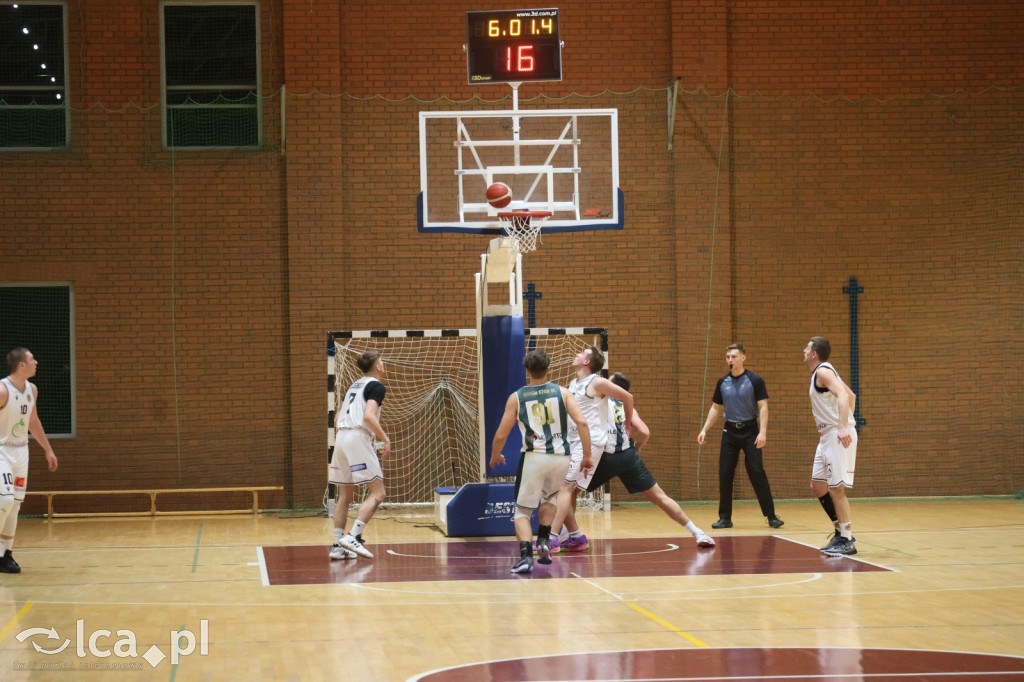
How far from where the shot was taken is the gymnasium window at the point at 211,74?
14898mm

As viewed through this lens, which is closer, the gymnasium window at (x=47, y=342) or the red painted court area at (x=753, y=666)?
the red painted court area at (x=753, y=666)

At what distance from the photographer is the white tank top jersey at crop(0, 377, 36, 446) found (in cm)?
931

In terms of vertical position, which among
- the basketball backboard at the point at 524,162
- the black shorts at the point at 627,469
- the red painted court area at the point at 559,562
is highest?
the basketball backboard at the point at 524,162

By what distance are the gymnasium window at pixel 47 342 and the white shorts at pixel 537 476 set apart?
797 centimetres

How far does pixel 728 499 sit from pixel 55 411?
8.69 m

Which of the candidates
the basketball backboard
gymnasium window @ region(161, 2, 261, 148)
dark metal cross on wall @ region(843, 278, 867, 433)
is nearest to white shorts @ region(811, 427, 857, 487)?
the basketball backboard

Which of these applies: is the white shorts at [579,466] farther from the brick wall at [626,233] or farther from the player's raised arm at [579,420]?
the brick wall at [626,233]

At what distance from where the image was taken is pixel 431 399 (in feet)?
48.3

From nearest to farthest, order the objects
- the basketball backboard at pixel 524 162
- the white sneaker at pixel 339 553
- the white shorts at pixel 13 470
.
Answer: the white shorts at pixel 13 470 < the white sneaker at pixel 339 553 < the basketball backboard at pixel 524 162

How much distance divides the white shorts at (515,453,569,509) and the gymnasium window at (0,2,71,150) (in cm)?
900

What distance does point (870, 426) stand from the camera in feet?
49.5

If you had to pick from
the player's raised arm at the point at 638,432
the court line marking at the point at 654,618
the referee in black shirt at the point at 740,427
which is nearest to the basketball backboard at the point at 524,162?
the referee in black shirt at the point at 740,427

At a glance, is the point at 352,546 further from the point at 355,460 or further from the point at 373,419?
the point at 373,419

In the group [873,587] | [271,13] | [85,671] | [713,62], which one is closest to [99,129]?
[271,13]
